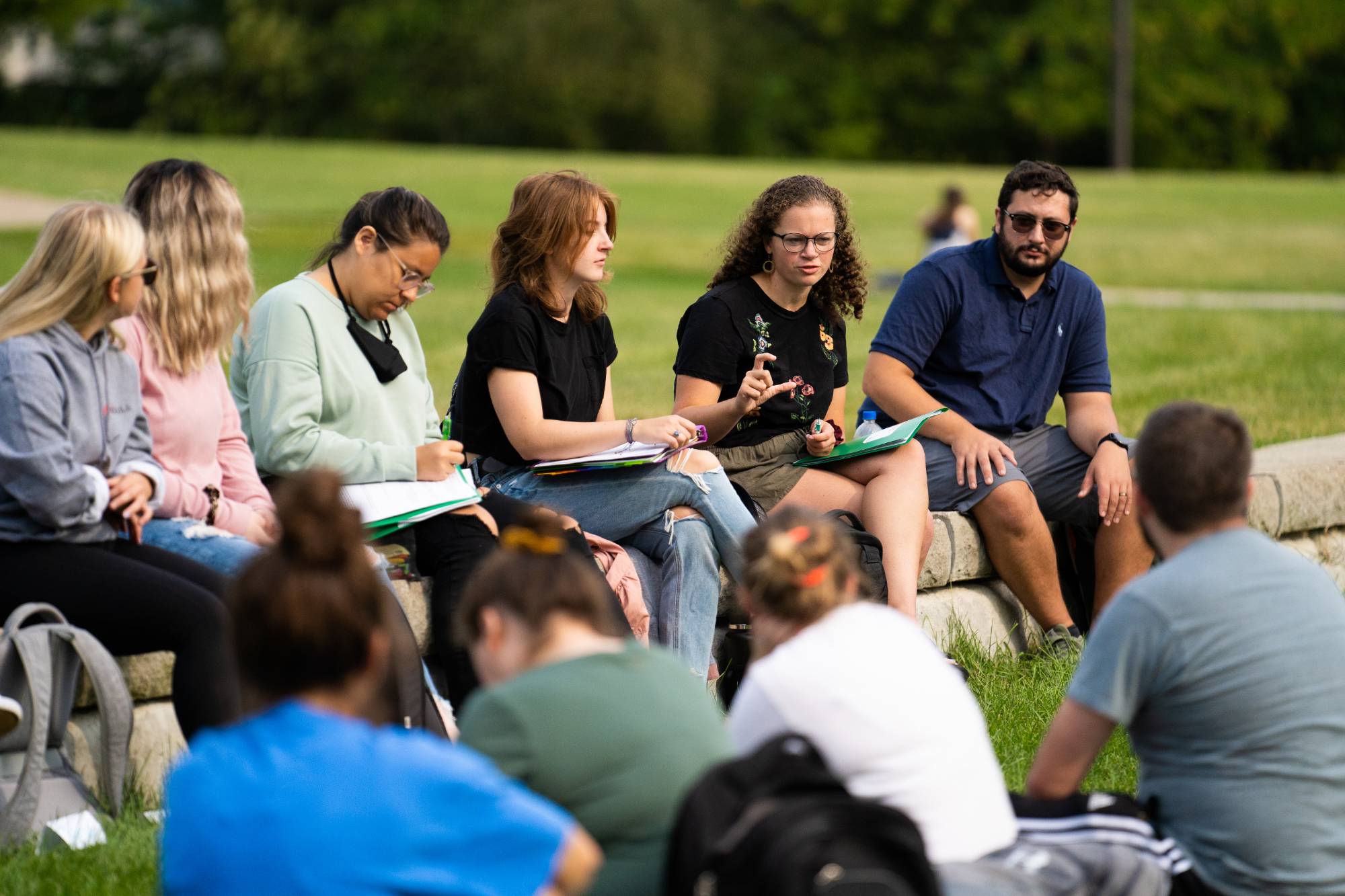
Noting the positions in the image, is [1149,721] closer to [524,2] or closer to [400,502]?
[400,502]

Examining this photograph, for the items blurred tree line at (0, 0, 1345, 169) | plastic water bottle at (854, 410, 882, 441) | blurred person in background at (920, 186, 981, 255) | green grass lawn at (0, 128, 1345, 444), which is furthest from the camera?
blurred tree line at (0, 0, 1345, 169)

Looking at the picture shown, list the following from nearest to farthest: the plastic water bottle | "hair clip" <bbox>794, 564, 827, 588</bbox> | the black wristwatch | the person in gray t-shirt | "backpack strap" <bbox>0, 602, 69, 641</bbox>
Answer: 1. "hair clip" <bbox>794, 564, 827, 588</bbox>
2. the person in gray t-shirt
3. "backpack strap" <bbox>0, 602, 69, 641</bbox>
4. the black wristwatch
5. the plastic water bottle

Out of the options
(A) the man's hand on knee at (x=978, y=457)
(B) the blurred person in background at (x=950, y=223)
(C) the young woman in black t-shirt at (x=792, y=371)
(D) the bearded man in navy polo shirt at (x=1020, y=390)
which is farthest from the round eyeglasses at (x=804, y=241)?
(B) the blurred person in background at (x=950, y=223)

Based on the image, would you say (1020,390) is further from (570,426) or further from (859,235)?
(859,235)

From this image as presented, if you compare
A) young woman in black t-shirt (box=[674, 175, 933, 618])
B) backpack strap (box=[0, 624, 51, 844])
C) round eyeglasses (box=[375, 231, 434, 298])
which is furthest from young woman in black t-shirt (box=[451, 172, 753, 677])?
backpack strap (box=[0, 624, 51, 844])

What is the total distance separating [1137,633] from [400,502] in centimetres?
225

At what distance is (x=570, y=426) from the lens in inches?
195

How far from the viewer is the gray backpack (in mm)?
3682

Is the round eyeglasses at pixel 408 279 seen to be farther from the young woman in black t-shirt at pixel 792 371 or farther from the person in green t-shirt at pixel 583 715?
the person in green t-shirt at pixel 583 715

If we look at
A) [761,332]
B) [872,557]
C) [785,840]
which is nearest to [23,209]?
[761,332]

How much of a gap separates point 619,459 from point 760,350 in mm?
847

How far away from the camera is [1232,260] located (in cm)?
2027

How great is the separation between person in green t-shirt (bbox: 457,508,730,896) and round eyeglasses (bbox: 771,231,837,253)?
285cm

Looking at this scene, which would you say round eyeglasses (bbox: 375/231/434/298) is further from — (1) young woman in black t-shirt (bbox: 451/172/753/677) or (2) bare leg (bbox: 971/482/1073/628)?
(2) bare leg (bbox: 971/482/1073/628)
